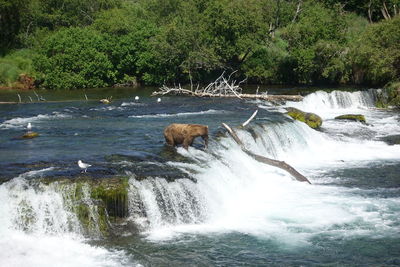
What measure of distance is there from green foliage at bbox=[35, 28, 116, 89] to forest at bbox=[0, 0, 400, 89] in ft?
0.29

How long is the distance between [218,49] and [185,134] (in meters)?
26.1

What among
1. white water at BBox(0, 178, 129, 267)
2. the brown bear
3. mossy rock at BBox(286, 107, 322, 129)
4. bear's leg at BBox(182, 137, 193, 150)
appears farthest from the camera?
mossy rock at BBox(286, 107, 322, 129)

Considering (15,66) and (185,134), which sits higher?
(15,66)

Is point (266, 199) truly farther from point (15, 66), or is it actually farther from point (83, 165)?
point (15, 66)

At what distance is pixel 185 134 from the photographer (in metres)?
18.5

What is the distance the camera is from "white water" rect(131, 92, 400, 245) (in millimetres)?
14461

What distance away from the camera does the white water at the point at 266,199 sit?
1446 cm

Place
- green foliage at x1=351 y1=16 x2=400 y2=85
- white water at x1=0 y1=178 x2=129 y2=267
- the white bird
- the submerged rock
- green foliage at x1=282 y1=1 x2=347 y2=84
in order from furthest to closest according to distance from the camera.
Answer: green foliage at x1=282 y1=1 x2=347 y2=84 → green foliage at x1=351 y1=16 x2=400 y2=85 → the submerged rock → the white bird → white water at x1=0 y1=178 x2=129 y2=267

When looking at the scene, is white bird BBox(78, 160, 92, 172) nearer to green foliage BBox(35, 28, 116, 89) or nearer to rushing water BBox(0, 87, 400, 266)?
rushing water BBox(0, 87, 400, 266)

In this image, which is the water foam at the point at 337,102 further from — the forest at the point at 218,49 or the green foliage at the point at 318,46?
the green foliage at the point at 318,46

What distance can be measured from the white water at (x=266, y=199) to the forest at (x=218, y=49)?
60.1 ft

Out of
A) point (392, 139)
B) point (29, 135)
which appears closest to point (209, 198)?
point (29, 135)

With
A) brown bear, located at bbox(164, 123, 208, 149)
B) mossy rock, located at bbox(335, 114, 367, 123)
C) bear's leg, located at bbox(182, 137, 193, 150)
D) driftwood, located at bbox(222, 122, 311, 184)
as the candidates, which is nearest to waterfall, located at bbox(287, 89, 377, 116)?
mossy rock, located at bbox(335, 114, 367, 123)

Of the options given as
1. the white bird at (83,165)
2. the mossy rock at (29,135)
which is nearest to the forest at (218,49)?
the mossy rock at (29,135)
